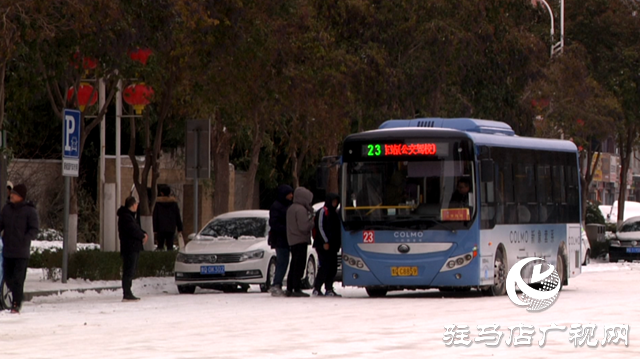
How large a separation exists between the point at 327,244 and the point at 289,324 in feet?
24.3

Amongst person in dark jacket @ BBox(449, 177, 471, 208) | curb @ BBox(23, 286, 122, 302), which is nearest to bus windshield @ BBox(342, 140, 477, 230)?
person in dark jacket @ BBox(449, 177, 471, 208)

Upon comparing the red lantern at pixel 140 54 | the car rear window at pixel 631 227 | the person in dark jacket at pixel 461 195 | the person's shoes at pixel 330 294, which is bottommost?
the person's shoes at pixel 330 294

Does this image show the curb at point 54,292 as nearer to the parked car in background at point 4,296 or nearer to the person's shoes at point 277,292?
the parked car in background at point 4,296

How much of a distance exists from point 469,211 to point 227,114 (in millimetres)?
10873

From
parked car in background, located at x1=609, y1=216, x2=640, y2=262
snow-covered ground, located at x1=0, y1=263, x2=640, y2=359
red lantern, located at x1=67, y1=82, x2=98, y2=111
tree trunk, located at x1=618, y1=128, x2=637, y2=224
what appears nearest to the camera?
snow-covered ground, located at x1=0, y1=263, x2=640, y2=359

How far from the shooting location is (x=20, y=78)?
25422 mm

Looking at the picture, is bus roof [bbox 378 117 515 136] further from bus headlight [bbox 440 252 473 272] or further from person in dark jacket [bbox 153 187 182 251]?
person in dark jacket [bbox 153 187 182 251]

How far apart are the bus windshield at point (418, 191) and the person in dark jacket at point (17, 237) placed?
6.72 m

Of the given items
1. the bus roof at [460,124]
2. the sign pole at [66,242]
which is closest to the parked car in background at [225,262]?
the sign pole at [66,242]

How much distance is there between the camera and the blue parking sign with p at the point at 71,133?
84.5ft

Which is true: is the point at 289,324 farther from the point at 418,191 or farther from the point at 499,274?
the point at 499,274

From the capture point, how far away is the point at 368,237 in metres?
25.1

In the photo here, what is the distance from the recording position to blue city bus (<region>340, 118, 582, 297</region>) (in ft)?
80.9

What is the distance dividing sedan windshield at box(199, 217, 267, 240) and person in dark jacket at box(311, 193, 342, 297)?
252 centimetres
